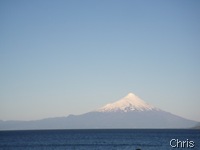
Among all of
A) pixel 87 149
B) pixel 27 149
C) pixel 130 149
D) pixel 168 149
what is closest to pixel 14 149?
pixel 27 149

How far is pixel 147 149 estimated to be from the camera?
68438 millimetres

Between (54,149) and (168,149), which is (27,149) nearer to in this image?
(54,149)

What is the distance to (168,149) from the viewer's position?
6619 centimetres

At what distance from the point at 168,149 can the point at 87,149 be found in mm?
15630

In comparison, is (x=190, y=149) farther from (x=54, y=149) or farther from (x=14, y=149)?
(x=14, y=149)

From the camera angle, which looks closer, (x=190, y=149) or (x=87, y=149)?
(x=190, y=149)

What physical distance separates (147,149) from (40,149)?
21.2m

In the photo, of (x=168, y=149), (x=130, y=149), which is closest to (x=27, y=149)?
(x=130, y=149)

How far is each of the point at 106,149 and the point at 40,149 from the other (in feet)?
44.2

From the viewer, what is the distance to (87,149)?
70.0 metres

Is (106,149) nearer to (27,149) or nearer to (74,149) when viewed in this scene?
(74,149)

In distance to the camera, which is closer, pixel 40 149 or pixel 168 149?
pixel 168 149

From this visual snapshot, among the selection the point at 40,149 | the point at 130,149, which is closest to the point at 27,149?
the point at 40,149

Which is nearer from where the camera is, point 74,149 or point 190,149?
point 190,149
